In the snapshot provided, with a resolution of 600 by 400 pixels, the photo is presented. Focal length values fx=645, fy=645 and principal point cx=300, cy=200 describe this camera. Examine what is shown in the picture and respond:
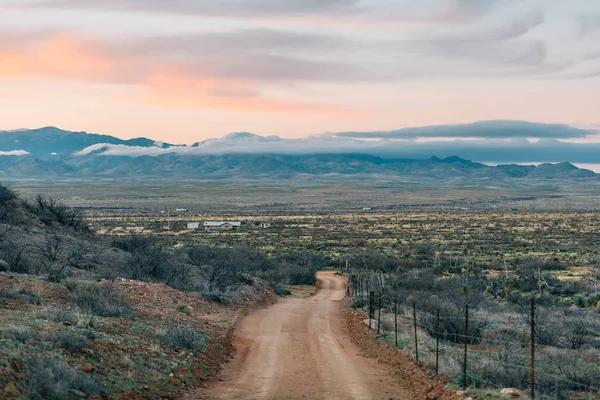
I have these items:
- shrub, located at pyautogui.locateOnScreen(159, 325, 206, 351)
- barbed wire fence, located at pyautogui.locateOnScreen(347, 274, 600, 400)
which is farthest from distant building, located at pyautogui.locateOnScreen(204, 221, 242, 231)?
shrub, located at pyautogui.locateOnScreen(159, 325, 206, 351)

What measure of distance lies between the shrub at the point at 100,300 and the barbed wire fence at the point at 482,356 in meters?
8.05

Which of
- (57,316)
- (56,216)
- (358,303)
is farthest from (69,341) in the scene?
(56,216)

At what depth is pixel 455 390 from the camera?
12938 millimetres

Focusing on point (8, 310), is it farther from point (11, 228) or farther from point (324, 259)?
point (324, 259)

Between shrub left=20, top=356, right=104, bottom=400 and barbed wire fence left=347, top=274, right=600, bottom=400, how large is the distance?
23.6ft

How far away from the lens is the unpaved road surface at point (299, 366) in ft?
44.2

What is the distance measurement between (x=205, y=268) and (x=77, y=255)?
7.69 meters

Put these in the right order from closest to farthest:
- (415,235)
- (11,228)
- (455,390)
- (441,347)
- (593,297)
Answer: (455,390), (441,347), (593,297), (11,228), (415,235)


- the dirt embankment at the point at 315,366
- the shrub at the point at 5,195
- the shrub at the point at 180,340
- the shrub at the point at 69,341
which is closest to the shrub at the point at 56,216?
the shrub at the point at 5,195

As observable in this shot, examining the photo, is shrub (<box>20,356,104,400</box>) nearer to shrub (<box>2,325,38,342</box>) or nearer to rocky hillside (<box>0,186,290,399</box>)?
rocky hillside (<box>0,186,290,399</box>)

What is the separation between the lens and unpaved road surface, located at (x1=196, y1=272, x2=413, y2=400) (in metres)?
13.5

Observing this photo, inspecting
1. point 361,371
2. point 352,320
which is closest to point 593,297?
point 352,320

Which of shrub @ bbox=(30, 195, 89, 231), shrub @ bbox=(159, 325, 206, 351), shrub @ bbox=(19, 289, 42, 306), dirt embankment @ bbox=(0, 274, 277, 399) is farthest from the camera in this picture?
shrub @ bbox=(30, 195, 89, 231)

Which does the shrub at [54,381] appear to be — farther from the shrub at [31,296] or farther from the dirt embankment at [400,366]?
the shrub at [31,296]
